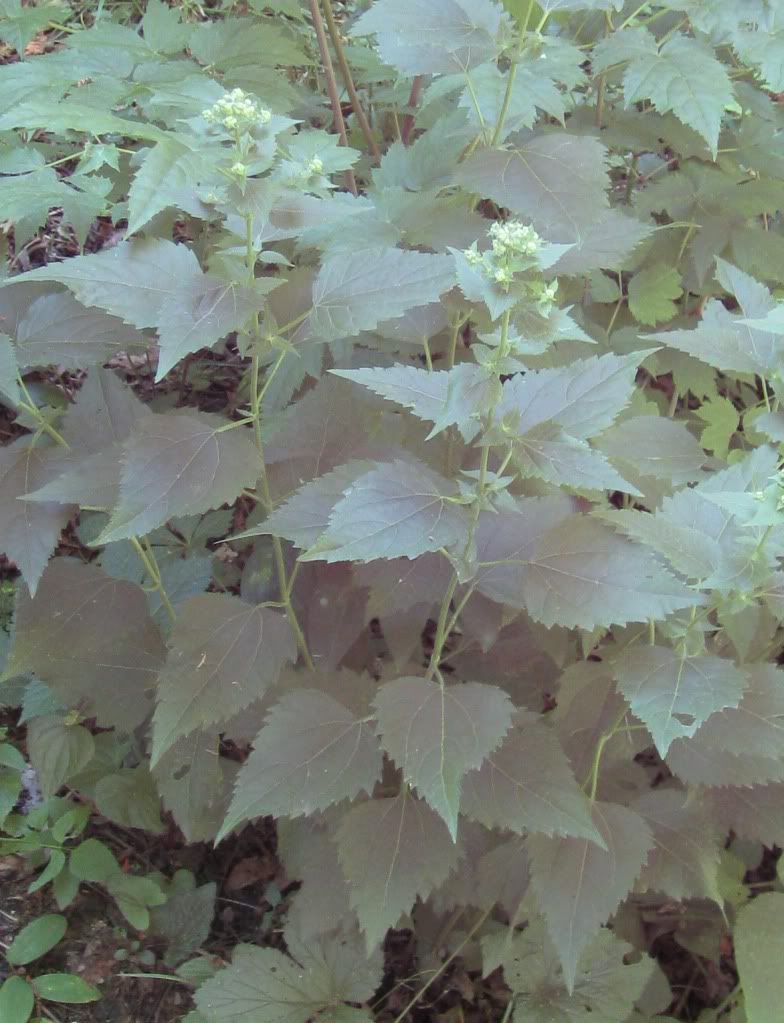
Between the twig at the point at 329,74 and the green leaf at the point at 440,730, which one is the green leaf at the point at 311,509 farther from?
the twig at the point at 329,74

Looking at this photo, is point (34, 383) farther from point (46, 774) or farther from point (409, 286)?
point (409, 286)

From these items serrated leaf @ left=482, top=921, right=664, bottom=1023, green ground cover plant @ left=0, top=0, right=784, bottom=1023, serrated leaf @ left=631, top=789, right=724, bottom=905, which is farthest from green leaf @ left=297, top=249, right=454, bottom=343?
serrated leaf @ left=482, top=921, right=664, bottom=1023

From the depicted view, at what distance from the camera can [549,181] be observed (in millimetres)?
1769

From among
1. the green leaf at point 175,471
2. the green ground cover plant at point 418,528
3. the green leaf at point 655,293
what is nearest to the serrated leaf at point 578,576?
the green ground cover plant at point 418,528

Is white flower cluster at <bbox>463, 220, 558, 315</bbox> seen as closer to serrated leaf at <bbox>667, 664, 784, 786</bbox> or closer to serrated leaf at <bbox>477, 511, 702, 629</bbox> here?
serrated leaf at <bbox>477, 511, 702, 629</bbox>

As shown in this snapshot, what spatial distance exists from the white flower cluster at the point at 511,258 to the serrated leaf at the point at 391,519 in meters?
0.37

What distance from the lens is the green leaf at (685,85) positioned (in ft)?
6.47

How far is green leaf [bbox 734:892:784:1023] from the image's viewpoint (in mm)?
1799

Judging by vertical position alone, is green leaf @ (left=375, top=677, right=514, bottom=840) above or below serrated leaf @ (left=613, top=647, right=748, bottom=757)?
below

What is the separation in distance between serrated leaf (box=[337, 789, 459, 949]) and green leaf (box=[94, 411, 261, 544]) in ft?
2.55

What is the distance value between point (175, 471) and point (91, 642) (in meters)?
0.61

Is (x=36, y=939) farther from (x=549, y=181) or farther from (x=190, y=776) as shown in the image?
(x=549, y=181)

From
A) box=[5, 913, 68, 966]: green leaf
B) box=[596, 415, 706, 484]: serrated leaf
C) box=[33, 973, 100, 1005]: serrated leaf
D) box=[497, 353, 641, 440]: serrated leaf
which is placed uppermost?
box=[497, 353, 641, 440]: serrated leaf

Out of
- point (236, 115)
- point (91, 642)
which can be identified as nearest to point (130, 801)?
point (91, 642)
